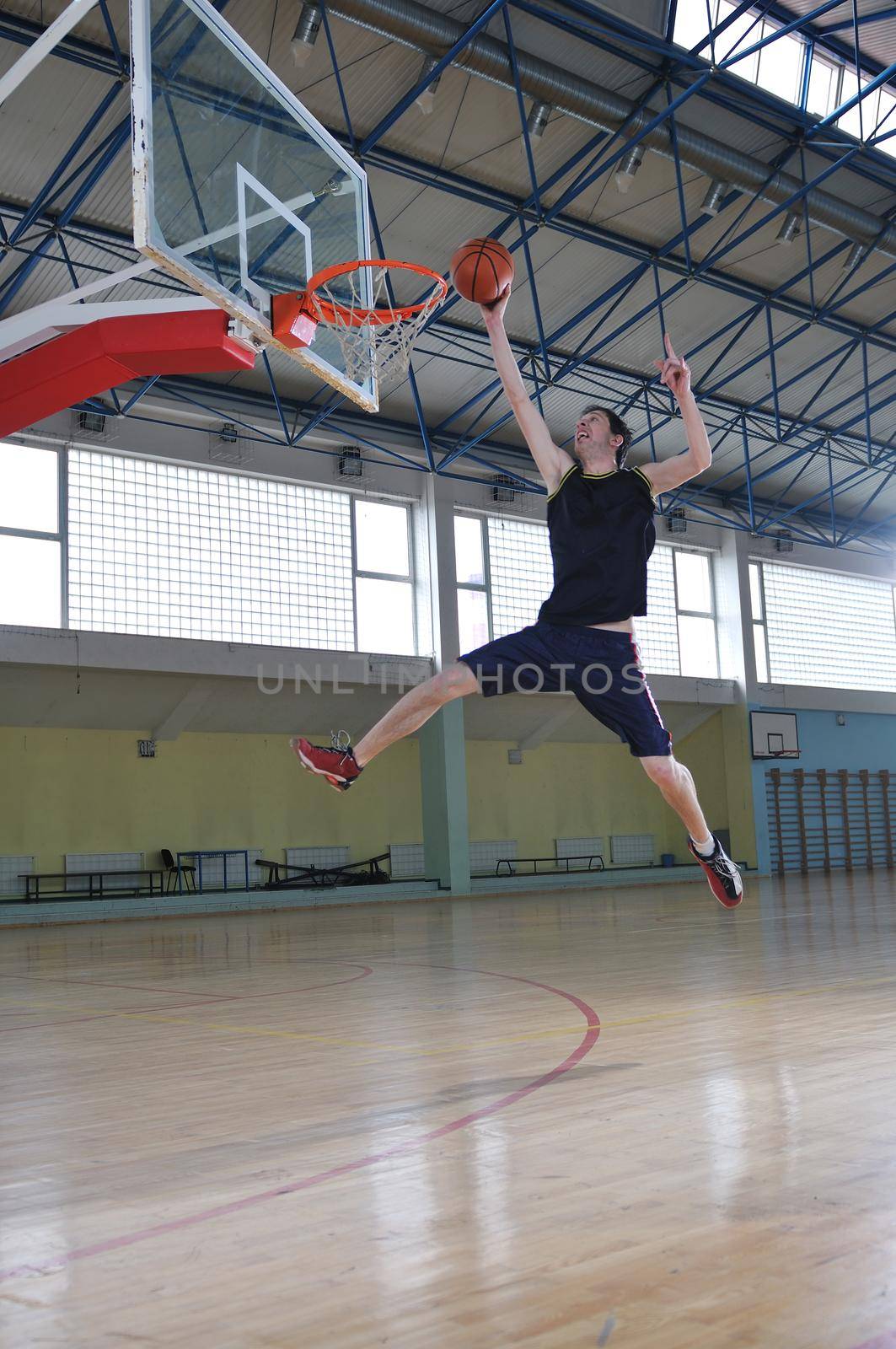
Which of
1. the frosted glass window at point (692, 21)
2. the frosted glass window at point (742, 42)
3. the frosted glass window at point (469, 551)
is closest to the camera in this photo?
the frosted glass window at point (692, 21)

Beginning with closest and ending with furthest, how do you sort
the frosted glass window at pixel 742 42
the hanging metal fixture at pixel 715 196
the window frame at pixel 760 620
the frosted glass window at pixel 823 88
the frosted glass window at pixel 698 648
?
the frosted glass window at pixel 742 42 → the frosted glass window at pixel 823 88 → the hanging metal fixture at pixel 715 196 → the frosted glass window at pixel 698 648 → the window frame at pixel 760 620

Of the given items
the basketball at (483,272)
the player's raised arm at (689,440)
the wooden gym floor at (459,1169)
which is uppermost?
the basketball at (483,272)

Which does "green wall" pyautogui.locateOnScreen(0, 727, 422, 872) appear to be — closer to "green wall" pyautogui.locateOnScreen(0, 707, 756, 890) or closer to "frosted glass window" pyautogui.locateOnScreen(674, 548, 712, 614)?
"green wall" pyautogui.locateOnScreen(0, 707, 756, 890)

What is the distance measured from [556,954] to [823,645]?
21388 millimetres

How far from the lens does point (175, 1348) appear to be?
162cm

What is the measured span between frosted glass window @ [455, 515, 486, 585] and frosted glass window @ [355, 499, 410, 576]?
3.41 feet

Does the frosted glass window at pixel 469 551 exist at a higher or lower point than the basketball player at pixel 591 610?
higher

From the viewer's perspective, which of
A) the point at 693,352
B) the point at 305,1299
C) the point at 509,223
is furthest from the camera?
the point at 693,352

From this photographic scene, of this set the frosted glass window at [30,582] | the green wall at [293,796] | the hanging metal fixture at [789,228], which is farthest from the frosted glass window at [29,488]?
the hanging metal fixture at [789,228]

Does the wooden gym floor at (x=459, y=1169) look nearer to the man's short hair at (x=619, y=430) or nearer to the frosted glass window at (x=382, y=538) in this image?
the man's short hair at (x=619, y=430)

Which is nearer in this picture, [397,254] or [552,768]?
[397,254]

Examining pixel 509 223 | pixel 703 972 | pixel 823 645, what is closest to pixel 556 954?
pixel 703 972

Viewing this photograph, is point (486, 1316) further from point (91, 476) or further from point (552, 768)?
point (552, 768)

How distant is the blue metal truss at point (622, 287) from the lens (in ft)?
44.5
